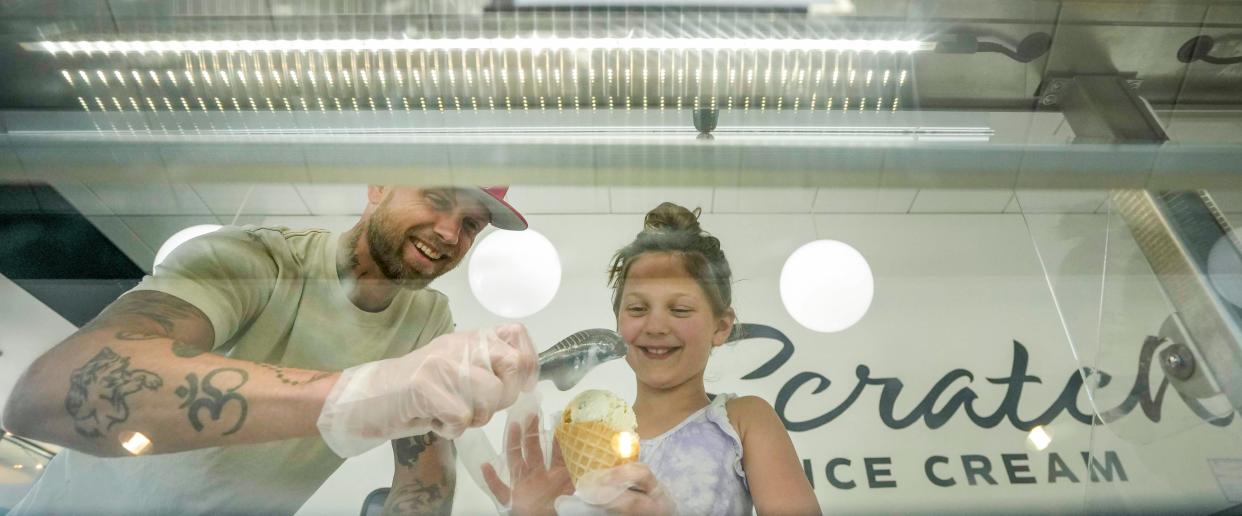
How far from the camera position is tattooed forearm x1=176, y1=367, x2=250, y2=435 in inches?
43.6

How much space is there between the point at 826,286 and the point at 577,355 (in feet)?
1.46

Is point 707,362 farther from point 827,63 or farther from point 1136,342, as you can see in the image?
point 1136,342

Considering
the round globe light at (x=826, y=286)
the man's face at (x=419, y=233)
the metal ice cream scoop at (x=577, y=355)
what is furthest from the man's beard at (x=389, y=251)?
the round globe light at (x=826, y=286)

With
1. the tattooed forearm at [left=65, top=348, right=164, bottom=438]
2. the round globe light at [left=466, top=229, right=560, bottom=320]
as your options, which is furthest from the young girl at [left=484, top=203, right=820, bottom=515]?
the tattooed forearm at [left=65, top=348, right=164, bottom=438]

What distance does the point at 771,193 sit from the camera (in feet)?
4.36

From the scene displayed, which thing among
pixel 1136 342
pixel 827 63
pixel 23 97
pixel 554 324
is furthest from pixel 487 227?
pixel 1136 342

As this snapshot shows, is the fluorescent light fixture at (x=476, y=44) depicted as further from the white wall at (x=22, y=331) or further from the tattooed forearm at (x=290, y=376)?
the tattooed forearm at (x=290, y=376)

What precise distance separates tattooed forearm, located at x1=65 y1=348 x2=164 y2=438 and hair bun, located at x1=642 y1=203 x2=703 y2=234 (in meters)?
0.78

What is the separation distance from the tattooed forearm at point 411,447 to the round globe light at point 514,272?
0.23 metres

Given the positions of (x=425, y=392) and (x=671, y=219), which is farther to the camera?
(x=671, y=219)

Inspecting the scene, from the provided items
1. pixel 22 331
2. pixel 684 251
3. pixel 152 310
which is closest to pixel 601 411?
pixel 684 251

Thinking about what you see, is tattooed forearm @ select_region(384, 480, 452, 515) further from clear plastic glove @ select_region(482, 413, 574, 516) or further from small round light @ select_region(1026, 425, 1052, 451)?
small round light @ select_region(1026, 425, 1052, 451)

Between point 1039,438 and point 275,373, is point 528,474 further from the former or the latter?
point 1039,438

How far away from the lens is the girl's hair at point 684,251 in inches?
52.0
